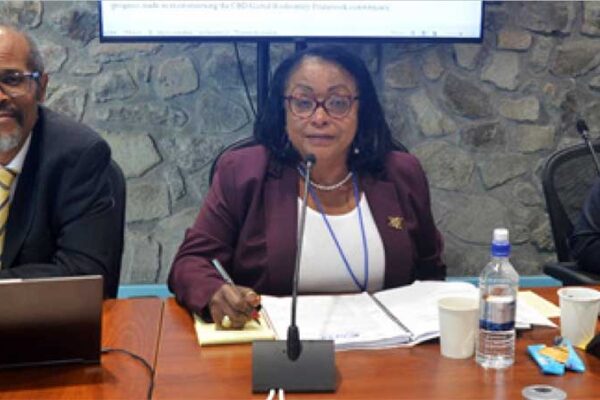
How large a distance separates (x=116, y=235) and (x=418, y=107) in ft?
5.47

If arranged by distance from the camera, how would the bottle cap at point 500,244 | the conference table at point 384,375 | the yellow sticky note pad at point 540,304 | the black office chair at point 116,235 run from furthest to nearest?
the black office chair at point 116,235 < the yellow sticky note pad at point 540,304 < the bottle cap at point 500,244 < the conference table at point 384,375

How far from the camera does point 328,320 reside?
1435 millimetres

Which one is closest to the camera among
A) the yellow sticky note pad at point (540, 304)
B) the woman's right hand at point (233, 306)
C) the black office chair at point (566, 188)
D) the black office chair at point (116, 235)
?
the woman's right hand at point (233, 306)

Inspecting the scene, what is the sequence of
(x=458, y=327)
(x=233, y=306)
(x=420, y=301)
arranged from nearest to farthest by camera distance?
(x=458, y=327) < (x=233, y=306) < (x=420, y=301)

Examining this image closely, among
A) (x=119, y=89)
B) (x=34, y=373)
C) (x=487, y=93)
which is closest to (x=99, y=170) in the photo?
(x=34, y=373)

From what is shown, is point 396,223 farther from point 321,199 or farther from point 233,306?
point 233,306

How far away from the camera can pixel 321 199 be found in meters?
1.86

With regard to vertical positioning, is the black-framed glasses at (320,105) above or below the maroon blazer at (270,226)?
above

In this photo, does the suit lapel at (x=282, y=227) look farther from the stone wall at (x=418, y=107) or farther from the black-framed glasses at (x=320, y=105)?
the stone wall at (x=418, y=107)

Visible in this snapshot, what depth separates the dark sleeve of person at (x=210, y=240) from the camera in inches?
61.4

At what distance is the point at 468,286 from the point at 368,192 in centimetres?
35

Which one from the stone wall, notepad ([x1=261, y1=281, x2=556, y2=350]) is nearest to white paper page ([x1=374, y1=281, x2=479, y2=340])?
notepad ([x1=261, y1=281, x2=556, y2=350])

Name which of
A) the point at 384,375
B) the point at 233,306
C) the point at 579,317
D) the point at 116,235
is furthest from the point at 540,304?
the point at 116,235

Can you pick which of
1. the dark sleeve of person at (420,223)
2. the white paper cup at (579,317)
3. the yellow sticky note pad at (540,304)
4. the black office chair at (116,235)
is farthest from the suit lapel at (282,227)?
the white paper cup at (579,317)
